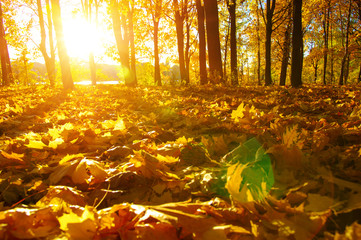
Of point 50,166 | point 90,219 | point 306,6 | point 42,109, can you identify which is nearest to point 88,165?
point 50,166

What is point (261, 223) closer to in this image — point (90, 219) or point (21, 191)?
point (90, 219)

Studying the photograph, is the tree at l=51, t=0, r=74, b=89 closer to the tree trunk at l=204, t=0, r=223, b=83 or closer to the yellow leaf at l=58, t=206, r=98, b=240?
the tree trunk at l=204, t=0, r=223, b=83

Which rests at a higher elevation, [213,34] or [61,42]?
[61,42]

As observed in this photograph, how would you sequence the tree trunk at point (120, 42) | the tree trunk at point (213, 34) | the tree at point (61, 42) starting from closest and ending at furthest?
the tree trunk at point (213, 34), the tree at point (61, 42), the tree trunk at point (120, 42)

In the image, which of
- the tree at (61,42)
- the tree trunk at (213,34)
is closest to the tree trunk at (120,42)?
the tree at (61,42)

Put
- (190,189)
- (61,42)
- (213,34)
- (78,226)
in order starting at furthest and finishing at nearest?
(61,42)
(213,34)
(190,189)
(78,226)

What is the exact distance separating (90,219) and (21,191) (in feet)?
2.48

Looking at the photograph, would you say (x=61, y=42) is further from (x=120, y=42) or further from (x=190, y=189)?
(x=190, y=189)

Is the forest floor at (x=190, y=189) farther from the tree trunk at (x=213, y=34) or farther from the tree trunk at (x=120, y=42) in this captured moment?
the tree trunk at (x=120, y=42)

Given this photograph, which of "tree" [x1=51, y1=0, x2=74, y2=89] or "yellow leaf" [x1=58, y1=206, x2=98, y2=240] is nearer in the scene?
"yellow leaf" [x1=58, y1=206, x2=98, y2=240]

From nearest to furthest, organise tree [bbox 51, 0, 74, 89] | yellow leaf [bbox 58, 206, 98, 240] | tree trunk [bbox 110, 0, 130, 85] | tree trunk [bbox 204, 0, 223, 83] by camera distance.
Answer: yellow leaf [bbox 58, 206, 98, 240]
tree trunk [bbox 204, 0, 223, 83]
tree [bbox 51, 0, 74, 89]
tree trunk [bbox 110, 0, 130, 85]

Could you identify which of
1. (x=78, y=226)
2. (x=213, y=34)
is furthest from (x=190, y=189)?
(x=213, y=34)

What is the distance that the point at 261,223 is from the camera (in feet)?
2.74

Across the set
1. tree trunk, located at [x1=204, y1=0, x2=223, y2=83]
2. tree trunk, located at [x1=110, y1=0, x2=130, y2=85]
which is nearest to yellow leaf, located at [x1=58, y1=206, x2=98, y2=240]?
tree trunk, located at [x1=204, y1=0, x2=223, y2=83]
